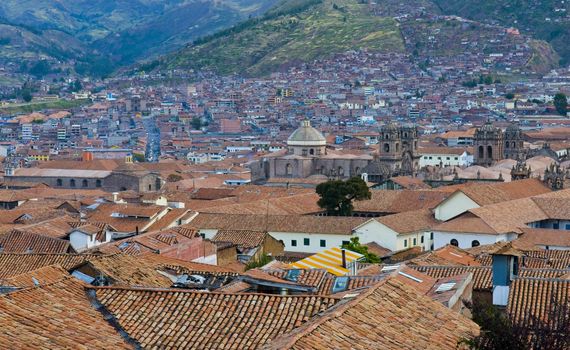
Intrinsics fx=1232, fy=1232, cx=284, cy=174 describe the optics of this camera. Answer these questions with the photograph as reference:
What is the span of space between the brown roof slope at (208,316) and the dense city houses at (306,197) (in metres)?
0.02

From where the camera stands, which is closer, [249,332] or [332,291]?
[249,332]

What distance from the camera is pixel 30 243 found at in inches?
1106

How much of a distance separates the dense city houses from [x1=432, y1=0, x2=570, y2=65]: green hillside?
77cm

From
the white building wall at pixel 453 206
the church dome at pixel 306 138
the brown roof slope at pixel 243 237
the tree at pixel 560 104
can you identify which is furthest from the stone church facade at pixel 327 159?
the tree at pixel 560 104

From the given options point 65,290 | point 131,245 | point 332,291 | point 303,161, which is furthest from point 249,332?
point 303,161

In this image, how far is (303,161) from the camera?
73000 mm

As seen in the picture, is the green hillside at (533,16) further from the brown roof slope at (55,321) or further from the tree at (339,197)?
the brown roof slope at (55,321)

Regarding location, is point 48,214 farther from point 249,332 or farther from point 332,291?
point 249,332

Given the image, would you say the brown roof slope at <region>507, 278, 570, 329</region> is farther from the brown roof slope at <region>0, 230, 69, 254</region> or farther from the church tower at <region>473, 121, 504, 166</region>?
the church tower at <region>473, 121, 504, 166</region>

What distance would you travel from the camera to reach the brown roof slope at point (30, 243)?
27828 mm

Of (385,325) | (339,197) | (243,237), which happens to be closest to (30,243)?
(243,237)

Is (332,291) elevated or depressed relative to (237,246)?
elevated

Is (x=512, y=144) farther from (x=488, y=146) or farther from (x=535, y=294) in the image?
(x=535, y=294)

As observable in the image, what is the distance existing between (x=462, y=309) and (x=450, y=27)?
159077mm
